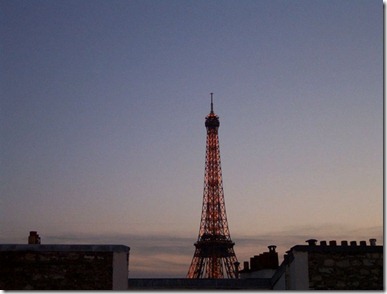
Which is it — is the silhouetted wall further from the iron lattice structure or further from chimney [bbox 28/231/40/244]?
the iron lattice structure

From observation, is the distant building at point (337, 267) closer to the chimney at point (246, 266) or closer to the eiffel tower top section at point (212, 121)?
the chimney at point (246, 266)

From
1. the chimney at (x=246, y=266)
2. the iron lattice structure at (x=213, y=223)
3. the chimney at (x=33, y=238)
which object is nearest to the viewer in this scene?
the chimney at (x=33, y=238)

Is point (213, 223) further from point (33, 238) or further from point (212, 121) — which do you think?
point (33, 238)

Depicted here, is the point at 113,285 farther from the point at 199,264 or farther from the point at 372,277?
the point at 199,264

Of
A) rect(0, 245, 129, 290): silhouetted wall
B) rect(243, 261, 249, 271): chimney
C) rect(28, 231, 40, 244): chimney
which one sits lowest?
rect(243, 261, 249, 271): chimney

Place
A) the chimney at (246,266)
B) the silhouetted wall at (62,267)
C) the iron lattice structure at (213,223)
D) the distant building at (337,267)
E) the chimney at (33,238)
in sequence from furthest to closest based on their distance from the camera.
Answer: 1. the iron lattice structure at (213,223)
2. the chimney at (246,266)
3. the chimney at (33,238)
4. the distant building at (337,267)
5. the silhouetted wall at (62,267)

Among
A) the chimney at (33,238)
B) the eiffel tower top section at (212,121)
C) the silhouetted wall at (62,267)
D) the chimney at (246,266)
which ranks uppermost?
the eiffel tower top section at (212,121)

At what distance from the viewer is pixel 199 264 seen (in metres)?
48.2

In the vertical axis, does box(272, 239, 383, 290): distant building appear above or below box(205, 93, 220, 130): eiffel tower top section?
below

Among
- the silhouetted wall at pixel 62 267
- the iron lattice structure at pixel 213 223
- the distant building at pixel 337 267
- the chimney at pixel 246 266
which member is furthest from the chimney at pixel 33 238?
the iron lattice structure at pixel 213 223

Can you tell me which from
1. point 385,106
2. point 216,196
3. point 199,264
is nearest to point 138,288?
point 385,106

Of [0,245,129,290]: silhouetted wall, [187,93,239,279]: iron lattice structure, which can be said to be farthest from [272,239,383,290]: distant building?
[187,93,239,279]: iron lattice structure

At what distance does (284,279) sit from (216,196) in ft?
134

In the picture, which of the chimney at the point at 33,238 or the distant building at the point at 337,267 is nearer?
the distant building at the point at 337,267
